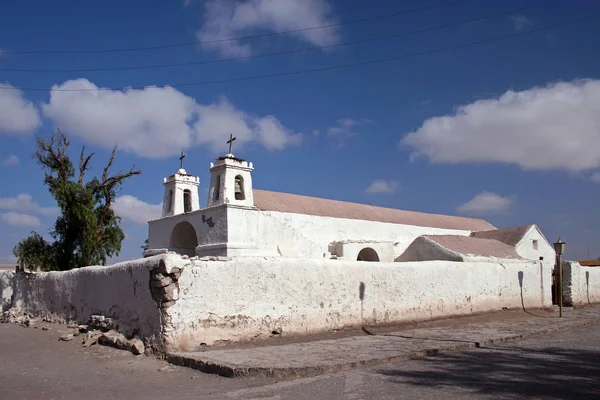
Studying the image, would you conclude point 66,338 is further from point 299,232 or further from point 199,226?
point 299,232

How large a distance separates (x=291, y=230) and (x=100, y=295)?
12.1 meters

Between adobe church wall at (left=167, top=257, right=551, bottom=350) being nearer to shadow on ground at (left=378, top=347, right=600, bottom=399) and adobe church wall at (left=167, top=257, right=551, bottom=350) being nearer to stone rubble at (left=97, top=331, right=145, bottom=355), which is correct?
stone rubble at (left=97, top=331, right=145, bottom=355)

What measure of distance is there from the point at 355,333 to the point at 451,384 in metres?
4.51

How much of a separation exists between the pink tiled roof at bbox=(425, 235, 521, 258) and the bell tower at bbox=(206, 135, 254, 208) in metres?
7.75

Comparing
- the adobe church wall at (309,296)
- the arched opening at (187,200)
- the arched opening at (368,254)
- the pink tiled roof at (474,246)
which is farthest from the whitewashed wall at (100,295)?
the arched opening at (368,254)

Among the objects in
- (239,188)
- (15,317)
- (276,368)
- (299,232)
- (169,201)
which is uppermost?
(239,188)

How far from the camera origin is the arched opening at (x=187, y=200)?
968 inches

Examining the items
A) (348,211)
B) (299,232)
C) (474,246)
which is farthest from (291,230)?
(474,246)

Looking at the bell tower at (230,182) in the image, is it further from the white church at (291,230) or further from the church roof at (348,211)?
the church roof at (348,211)

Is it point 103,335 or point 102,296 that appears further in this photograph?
point 102,296

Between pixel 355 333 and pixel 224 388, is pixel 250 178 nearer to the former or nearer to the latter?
pixel 355 333

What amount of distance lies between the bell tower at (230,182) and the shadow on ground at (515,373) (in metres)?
13.4

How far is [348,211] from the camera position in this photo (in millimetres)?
25422

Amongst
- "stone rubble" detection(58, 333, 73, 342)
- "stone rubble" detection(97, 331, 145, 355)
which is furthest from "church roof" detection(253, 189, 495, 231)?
"stone rubble" detection(97, 331, 145, 355)
